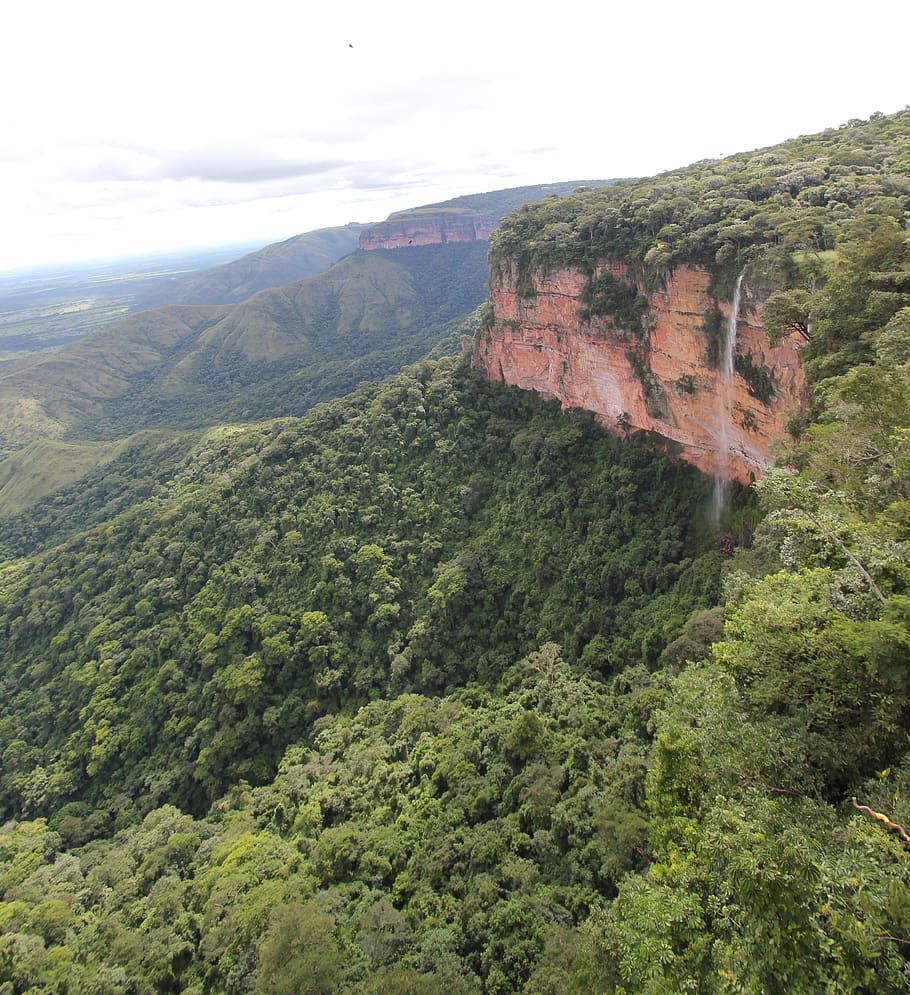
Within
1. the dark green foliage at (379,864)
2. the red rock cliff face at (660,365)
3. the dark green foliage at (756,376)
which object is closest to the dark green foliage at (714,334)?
the red rock cliff face at (660,365)

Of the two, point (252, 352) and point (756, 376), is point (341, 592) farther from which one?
point (252, 352)

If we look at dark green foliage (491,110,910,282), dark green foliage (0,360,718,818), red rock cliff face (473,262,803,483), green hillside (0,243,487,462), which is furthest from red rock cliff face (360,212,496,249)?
dark green foliage (491,110,910,282)

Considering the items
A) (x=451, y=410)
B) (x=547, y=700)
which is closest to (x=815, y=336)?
(x=547, y=700)

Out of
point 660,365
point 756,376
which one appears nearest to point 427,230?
point 660,365

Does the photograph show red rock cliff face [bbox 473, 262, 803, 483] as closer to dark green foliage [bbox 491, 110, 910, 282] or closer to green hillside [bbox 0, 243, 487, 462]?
dark green foliage [bbox 491, 110, 910, 282]

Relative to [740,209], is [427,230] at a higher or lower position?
higher

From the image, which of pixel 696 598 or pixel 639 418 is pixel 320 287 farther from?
pixel 696 598
